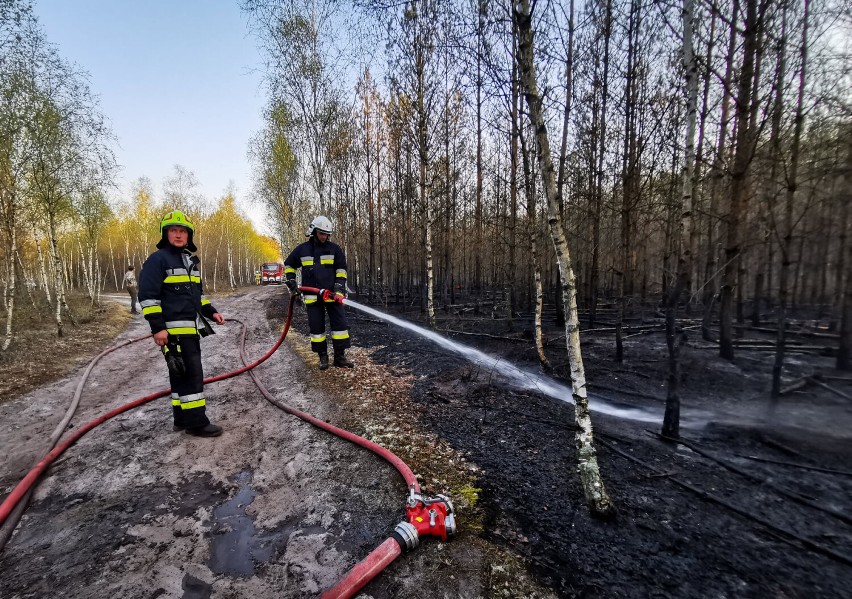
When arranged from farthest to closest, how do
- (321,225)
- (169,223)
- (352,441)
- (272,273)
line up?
(272,273), (321,225), (169,223), (352,441)

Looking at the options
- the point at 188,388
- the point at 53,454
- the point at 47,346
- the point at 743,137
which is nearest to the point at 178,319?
the point at 188,388

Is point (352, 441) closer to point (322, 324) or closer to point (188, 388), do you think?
point (188, 388)

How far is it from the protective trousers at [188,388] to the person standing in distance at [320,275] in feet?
7.56

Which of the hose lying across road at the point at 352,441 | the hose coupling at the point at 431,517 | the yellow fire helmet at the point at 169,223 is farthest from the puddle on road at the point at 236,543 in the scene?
the yellow fire helmet at the point at 169,223

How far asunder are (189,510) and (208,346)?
7.29m

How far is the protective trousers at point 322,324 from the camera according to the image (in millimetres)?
6528

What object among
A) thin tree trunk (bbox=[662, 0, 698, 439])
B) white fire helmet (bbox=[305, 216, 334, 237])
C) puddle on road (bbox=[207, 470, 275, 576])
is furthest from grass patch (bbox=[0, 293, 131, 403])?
thin tree trunk (bbox=[662, 0, 698, 439])

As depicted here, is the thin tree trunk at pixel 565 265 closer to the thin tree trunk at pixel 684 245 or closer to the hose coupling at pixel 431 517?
the hose coupling at pixel 431 517

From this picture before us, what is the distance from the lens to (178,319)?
4.21 metres

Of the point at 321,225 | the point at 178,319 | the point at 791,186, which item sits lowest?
the point at 178,319

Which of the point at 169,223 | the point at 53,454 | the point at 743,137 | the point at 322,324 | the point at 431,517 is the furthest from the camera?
the point at 322,324

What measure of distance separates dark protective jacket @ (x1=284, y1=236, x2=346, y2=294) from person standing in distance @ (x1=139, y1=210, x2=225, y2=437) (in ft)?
7.37

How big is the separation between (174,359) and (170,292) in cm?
81

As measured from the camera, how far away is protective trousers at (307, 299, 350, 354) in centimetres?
Result: 653
